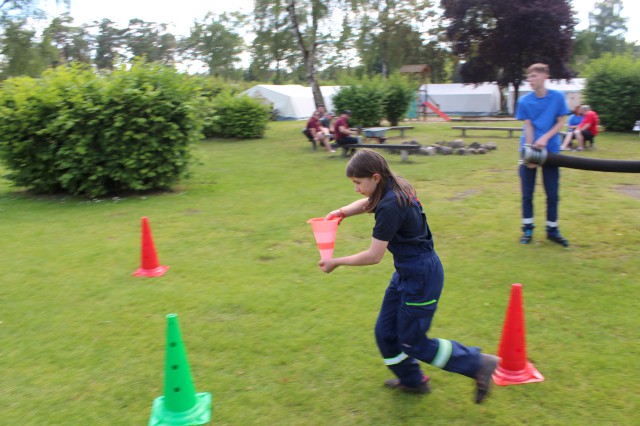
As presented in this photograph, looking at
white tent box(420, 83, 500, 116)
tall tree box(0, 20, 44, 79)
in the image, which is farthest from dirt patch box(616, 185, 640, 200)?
tall tree box(0, 20, 44, 79)

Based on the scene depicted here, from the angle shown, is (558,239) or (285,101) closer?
(558,239)

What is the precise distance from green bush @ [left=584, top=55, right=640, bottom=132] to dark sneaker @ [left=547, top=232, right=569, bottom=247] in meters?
17.7

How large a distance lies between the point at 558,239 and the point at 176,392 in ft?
16.9

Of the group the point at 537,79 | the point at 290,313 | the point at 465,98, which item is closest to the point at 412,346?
the point at 290,313

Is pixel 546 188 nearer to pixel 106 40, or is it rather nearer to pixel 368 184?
pixel 368 184

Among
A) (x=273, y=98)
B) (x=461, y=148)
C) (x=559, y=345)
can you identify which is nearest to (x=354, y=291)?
(x=559, y=345)

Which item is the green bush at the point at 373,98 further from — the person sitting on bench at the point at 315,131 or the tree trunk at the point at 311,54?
the person sitting on bench at the point at 315,131

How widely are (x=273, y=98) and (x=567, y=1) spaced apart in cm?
2131

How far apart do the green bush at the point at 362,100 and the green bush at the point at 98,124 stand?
13.7 metres

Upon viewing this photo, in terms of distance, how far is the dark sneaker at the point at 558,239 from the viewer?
20.7 ft

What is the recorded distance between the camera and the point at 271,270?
5816 millimetres

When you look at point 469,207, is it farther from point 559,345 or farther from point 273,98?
point 273,98

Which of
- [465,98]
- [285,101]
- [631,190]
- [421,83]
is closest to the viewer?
[631,190]

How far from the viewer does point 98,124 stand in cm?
1012
